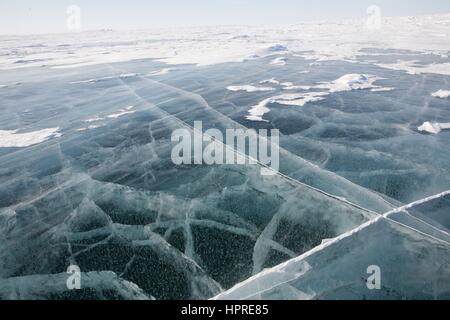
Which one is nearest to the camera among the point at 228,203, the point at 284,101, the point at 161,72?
the point at 228,203

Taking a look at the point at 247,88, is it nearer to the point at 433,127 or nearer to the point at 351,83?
the point at 351,83

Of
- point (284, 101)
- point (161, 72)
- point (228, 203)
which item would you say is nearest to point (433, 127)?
point (284, 101)

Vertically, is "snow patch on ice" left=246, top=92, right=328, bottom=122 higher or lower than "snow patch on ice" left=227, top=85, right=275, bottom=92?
lower

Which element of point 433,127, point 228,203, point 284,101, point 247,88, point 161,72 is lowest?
point 228,203

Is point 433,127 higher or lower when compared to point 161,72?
lower

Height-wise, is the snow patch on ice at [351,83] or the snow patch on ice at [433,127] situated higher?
the snow patch on ice at [351,83]

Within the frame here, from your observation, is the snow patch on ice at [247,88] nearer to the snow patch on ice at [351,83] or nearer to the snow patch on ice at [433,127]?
the snow patch on ice at [351,83]

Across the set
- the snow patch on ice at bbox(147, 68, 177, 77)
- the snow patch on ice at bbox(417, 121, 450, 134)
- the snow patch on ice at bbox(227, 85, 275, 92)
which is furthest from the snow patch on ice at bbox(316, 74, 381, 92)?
the snow patch on ice at bbox(147, 68, 177, 77)

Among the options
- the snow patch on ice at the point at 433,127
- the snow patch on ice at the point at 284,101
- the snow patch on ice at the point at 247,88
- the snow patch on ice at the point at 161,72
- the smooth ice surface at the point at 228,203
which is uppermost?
the snow patch on ice at the point at 161,72

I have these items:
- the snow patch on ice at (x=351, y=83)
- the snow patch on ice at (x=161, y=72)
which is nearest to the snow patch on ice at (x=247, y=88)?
the snow patch on ice at (x=351, y=83)

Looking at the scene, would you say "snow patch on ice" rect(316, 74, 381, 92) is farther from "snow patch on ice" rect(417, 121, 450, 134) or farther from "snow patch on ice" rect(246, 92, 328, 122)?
"snow patch on ice" rect(417, 121, 450, 134)
